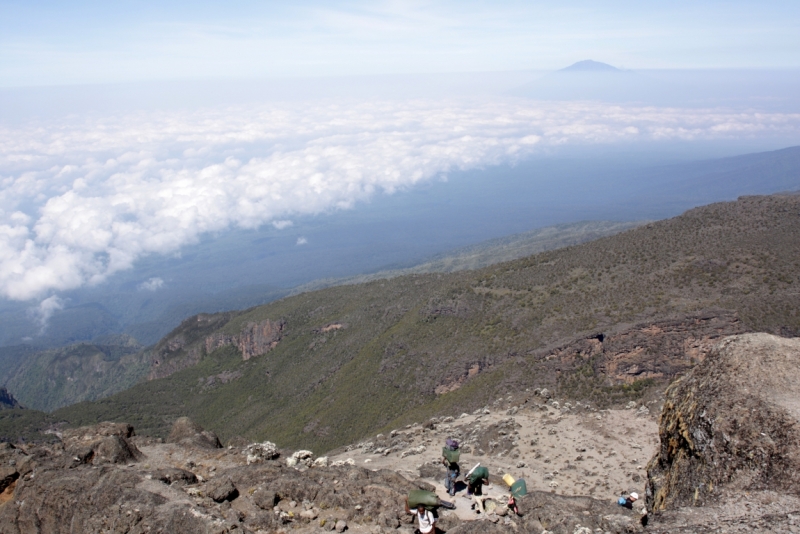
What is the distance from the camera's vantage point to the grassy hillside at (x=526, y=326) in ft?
126

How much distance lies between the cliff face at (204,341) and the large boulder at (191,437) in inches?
2859

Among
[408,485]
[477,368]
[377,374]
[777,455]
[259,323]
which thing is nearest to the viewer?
[777,455]

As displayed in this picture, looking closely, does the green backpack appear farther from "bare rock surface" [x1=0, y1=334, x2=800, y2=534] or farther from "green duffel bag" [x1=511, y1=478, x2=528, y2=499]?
"green duffel bag" [x1=511, y1=478, x2=528, y2=499]

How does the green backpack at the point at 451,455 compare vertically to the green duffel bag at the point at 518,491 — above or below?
above

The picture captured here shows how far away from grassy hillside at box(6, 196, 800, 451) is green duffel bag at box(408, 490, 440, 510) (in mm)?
24175

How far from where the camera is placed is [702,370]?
1229cm

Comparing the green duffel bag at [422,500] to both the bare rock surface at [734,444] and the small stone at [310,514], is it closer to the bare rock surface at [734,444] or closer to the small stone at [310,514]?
the small stone at [310,514]

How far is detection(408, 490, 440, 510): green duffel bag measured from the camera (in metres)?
13.8

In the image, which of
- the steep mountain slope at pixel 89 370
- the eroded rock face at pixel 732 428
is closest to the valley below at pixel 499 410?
the eroded rock face at pixel 732 428

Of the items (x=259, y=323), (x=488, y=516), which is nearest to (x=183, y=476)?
(x=488, y=516)

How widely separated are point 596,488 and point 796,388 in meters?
12.2

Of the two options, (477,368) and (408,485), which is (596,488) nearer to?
(408,485)

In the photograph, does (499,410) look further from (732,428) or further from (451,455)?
(732,428)

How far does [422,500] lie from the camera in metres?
13.8
